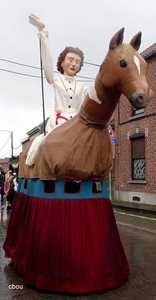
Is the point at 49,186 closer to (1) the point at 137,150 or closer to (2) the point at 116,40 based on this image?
(2) the point at 116,40

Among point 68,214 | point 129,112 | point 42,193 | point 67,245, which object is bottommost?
A: point 67,245

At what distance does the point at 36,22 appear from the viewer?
390 cm

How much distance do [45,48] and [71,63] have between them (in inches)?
16.9

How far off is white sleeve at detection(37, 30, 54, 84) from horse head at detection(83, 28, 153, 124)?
1.03 meters

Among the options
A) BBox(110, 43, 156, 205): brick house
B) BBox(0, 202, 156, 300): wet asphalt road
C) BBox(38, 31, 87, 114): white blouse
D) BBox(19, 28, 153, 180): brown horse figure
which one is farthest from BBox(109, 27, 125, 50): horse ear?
BBox(110, 43, 156, 205): brick house

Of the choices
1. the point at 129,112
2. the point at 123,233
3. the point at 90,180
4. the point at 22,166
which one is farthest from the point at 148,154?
the point at 90,180

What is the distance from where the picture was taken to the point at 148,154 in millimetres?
13633

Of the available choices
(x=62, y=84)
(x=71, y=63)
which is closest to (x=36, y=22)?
(x=71, y=63)

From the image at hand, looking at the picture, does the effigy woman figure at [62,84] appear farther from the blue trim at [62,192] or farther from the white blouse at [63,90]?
the blue trim at [62,192]

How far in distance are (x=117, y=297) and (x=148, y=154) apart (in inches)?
425

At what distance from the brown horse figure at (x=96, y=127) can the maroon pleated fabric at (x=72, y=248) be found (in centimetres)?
38

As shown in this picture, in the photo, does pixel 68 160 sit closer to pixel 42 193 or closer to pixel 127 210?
pixel 42 193

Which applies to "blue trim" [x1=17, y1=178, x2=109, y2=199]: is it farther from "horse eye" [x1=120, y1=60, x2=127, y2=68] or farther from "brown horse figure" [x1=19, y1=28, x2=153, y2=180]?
"horse eye" [x1=120, y1=60, x2=127, y2=68]

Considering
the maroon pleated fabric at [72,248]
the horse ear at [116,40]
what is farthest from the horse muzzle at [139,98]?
the maroon pleated fabric at [72,248]
